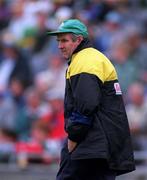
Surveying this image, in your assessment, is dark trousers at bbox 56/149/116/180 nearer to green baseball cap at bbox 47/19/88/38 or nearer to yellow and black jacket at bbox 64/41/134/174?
yellow and black jacket at bbox 64/41/134/174

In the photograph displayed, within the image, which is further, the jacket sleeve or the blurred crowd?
the blurred crowd

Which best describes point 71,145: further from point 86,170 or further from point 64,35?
point 64,35

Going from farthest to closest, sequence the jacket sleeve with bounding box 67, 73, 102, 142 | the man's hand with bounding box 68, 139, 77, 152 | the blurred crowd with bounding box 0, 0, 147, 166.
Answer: the blurred crowd with bounding box 0, 0, 147, 166 < the man's hand with bounding box 68, 139, 77, 152 < the jacket sleeve with bounding box 67, 73, 102, 142

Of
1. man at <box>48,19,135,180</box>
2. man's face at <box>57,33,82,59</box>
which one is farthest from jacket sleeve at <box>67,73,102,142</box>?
man's face at <box>57,33,82,59</box>

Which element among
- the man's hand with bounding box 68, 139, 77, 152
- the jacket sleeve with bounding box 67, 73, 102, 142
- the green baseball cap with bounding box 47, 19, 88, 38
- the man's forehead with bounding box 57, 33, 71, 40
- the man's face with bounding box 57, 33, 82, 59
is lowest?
the man's hand with bounding box 68, 139, 77, 152

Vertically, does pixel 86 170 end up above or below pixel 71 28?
below

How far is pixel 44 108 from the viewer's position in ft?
36.7

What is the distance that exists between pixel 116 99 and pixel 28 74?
19.3ft

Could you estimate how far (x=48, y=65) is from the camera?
12070 millimetres

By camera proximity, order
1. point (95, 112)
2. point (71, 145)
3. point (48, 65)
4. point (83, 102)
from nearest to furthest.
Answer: point (83, 102) → point (95, 112) → point (71, 145) → point (48, 65)

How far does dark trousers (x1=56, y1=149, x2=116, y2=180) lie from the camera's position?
6254 millimetres

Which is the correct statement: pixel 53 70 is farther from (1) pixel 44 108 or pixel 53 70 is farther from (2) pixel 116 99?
(2) pixel 116 99

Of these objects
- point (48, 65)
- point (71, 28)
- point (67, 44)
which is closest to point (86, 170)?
point (67, 44)

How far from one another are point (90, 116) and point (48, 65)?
611cm
